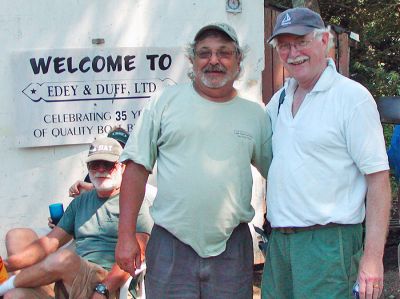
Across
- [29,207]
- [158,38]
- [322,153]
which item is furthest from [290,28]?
[29,207]

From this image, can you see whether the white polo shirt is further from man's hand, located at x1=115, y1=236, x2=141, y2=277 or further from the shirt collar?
man's hand, located at x1=115, y1=236, x2=141, y2=277

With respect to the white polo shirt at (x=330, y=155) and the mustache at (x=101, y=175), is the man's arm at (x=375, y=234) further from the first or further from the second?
the mustache at (x=101, y=175)

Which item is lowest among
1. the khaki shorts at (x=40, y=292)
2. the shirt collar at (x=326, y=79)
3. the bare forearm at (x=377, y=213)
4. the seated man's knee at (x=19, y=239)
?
the khaki shorts at (x=40, y=292)

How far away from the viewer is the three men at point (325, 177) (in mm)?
2326

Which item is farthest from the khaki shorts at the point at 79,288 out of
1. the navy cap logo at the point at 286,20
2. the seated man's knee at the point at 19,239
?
the navy cap logo at the point at 286,20

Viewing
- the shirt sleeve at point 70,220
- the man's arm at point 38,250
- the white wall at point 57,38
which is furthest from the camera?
the white wall at point 57,38

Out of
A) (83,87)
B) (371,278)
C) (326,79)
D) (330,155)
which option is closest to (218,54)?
(326,79)

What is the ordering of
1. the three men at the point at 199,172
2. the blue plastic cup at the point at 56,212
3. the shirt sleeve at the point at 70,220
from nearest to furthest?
the three men at the point at 199,172, the shirt sleeve at the point at 70,220, the blue plastic cup at the point at 56,212

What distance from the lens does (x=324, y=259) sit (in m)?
2.40

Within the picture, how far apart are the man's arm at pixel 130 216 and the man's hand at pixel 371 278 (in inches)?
36.5

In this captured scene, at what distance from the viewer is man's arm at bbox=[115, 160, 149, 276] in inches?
102

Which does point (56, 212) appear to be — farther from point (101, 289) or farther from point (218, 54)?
point (218, 54)

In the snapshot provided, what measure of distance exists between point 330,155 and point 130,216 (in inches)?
34.0

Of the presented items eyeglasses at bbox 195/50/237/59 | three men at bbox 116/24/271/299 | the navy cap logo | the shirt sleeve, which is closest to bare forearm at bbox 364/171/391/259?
three men at bbox 116/24/271/299
